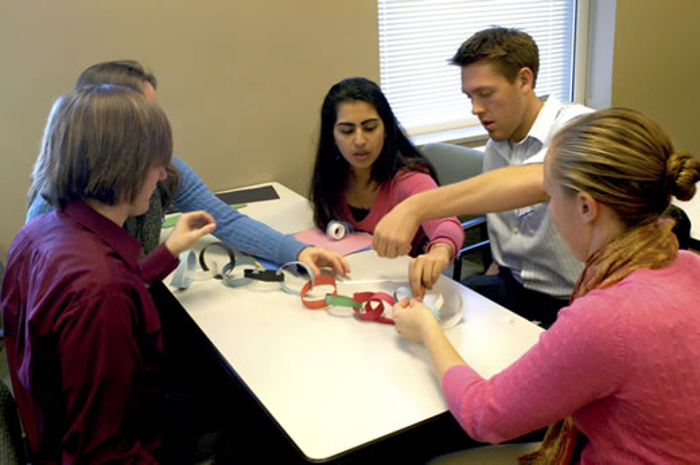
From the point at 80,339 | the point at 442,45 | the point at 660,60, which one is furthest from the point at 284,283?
the point at 660,60

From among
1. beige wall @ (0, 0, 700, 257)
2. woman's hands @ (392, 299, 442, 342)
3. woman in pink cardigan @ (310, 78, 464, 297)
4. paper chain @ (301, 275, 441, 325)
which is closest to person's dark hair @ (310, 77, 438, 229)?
woman in pink cardigan @ (310, 78, 464, 297)

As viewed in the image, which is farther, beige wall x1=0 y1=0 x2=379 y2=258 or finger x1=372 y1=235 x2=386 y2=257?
beige wall x1=0 y1=0 x2=379 y2=258

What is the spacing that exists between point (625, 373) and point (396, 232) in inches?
30.8

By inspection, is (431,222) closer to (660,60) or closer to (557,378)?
(557,378)

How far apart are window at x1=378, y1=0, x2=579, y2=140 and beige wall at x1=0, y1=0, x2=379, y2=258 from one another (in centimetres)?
34

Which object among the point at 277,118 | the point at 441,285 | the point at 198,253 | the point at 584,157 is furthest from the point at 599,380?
the point at 277,118

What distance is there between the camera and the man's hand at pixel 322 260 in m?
1.78

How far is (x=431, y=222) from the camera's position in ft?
6.29

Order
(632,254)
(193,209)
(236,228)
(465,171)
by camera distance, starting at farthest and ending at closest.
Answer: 1. (465,171)
2. (193,209)
3. (236,228)
4. (632,254)

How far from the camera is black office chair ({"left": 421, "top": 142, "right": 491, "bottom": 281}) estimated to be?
234 centimetres

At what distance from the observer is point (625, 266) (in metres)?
1.00

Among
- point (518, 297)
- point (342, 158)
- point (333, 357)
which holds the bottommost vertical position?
point (518, 297)

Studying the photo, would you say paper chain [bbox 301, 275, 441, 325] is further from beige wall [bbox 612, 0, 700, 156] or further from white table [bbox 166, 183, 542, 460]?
beige wall [bbox 612, 0, 700, 156]

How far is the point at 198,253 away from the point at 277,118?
119 cm
